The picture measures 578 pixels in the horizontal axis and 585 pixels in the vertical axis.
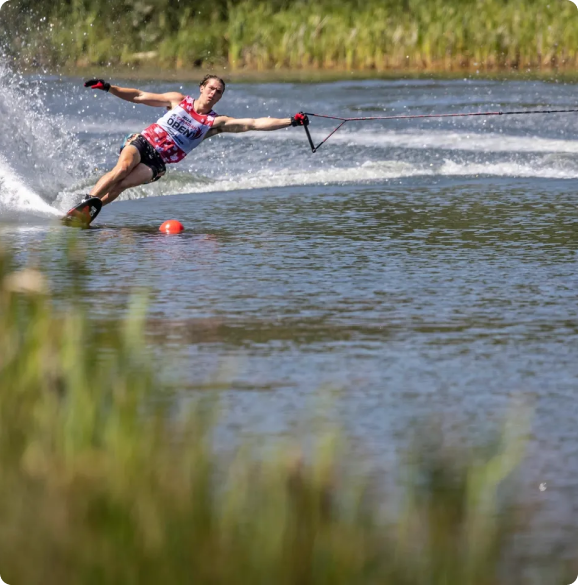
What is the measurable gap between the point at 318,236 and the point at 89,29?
77.3 feet

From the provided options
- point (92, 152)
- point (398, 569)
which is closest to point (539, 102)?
point (92, 152)

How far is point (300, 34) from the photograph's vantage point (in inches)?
1204

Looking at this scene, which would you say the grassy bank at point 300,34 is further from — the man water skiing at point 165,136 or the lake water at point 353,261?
the man water skiing at point 165,136

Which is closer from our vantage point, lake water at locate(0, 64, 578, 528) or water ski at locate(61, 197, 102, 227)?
lake water at locate(0, 64, 578, 528)

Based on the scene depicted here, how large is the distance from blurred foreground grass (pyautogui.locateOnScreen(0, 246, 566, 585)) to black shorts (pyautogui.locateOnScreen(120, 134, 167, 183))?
887 centimetres

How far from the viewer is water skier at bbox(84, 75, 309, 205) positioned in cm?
1309

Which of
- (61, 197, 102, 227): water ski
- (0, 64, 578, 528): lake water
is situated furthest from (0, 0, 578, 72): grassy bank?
(61, 197, 102, 227): water ski

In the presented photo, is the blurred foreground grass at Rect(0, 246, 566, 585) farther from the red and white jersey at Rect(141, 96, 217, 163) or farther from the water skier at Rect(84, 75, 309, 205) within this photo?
the red and white jersey at Rect(141, 96, 217, 163)

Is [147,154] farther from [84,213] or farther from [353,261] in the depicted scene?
[353,261]

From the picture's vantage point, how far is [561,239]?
11.5m

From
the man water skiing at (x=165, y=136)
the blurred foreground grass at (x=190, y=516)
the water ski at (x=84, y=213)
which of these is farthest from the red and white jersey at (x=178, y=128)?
the blurred foreground grass at (x=190, y=516)

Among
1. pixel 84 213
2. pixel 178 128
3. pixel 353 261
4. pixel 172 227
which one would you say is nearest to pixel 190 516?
pixel 353 261

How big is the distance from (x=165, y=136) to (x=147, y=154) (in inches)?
9.0

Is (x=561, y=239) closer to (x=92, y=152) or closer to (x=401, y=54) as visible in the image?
(x=92, y=152)
